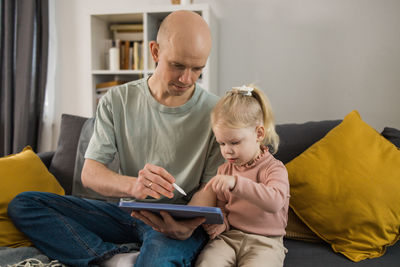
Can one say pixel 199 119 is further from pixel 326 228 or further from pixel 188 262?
pixel 326 228

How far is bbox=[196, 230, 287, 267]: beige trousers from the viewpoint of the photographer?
116 cm

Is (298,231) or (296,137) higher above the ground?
(296,137)

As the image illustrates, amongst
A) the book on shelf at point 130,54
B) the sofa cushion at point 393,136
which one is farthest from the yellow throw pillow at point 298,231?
the book on shelf at point 130,54

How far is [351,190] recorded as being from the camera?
4.55 ft

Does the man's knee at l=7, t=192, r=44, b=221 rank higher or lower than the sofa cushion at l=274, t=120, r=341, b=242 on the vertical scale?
lower

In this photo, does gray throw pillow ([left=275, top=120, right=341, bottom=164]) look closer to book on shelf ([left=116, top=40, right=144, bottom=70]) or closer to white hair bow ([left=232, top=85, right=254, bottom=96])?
white hair bow ([left=232, top=85, right=254, bottom=96])

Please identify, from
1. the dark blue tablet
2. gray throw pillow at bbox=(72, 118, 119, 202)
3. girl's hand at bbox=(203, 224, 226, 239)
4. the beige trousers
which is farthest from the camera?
gray throw pillow at bbox=(72, 118, 119, 202)

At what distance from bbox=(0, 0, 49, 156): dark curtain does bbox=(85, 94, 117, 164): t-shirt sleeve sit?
1.54 m

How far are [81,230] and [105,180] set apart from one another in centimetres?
19

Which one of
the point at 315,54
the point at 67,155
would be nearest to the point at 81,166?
the point at 67,155

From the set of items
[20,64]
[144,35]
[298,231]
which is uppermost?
[144,35]

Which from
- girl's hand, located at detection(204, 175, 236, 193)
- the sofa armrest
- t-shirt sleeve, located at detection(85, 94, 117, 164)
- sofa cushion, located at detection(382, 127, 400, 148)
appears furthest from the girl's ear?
the sofa armrest

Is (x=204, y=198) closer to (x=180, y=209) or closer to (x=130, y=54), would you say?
(x=180, y=209)

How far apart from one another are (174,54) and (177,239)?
0.62 metres
